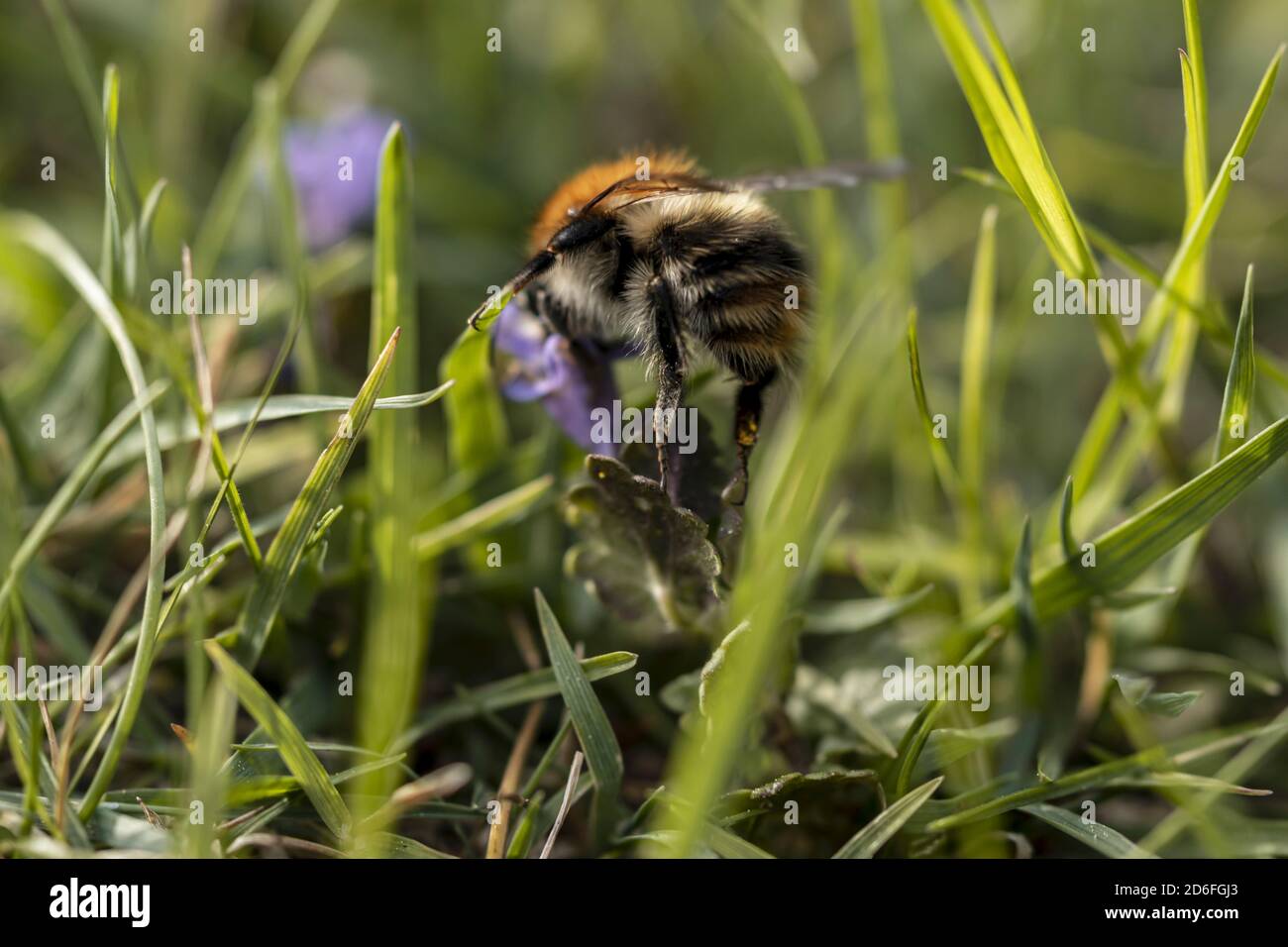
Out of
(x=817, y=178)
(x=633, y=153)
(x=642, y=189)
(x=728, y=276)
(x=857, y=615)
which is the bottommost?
(x=857, y=615)

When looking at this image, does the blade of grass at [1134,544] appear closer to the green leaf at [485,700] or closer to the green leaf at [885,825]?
the green leaf at [885,825]

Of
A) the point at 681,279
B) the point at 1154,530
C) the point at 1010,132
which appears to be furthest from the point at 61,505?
the point at 1154,530

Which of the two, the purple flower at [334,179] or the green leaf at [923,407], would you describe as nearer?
the green leaf at [923,407]

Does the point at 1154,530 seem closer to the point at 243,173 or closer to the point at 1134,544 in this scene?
the point at 1134,544

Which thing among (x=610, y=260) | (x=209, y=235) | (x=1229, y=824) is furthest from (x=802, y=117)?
(x=1229, y=824)

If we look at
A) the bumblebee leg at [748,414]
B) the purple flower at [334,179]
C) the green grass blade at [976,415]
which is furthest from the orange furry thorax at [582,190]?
the purple flower at [334,179]

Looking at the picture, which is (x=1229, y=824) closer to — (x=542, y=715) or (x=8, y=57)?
(x=542, y=715)

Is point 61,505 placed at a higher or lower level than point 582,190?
lower

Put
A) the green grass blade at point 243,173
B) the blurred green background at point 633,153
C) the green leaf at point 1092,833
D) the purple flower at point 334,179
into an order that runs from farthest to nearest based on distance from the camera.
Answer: the purple flower at point 334,179 → the green grass blade at point 243,173 → the blurred green background at point 633,153 → the green leaf at point 1092,833
